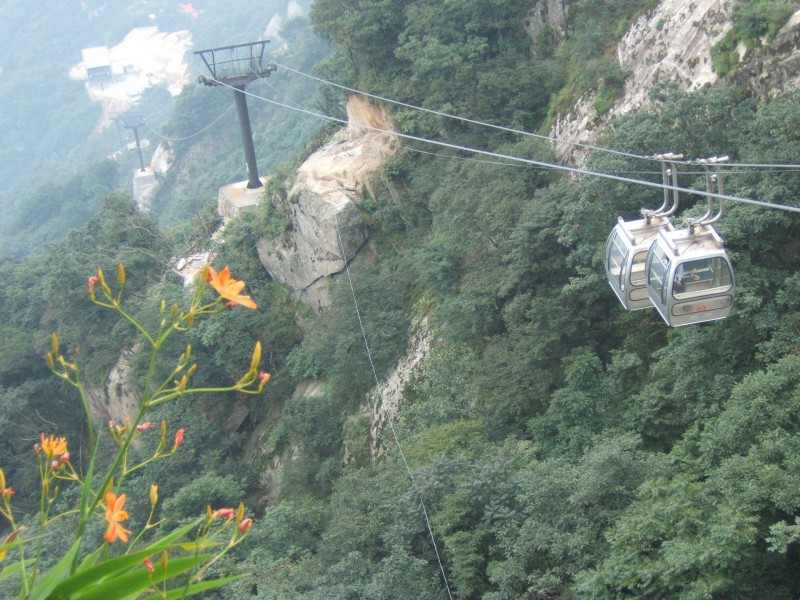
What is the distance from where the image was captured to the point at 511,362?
46.6ft

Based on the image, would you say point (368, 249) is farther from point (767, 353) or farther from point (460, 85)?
point (767, 353)

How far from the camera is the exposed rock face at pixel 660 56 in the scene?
14953mm

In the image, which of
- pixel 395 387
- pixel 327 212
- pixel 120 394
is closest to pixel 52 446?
pixel 395 387

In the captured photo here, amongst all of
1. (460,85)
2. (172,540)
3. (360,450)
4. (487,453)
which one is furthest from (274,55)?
(172,540)

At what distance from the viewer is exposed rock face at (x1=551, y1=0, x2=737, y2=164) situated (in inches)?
589

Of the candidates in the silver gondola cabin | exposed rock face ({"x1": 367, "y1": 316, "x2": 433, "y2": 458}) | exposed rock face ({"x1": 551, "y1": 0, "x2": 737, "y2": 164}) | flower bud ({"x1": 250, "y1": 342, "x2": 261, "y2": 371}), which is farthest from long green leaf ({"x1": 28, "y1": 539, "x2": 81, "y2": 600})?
exposed rock face ({"x1": 367, "y1": 316, "x2": 433, "y2": 458})

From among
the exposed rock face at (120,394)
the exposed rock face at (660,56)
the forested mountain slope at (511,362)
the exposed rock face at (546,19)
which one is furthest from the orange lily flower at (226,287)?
the exposed rock face at (120,394)

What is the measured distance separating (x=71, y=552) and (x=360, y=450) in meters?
15.4

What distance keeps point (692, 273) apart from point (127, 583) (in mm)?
7420

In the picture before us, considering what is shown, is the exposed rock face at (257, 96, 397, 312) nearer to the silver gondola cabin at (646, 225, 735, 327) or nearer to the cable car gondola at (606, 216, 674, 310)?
the cable car gondola at (606, 216, 674, 310)

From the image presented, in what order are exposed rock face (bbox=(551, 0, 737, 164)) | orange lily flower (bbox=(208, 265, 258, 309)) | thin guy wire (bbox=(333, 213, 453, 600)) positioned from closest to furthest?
orange lily flower (bbox=(208, 265, 258, 309))
thin guy wire (bbox=(333, 213, 453, 600))
exposed rock face (bbox=(551, 0, 737, 164))

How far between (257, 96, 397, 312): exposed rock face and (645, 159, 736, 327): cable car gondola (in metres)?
12.4

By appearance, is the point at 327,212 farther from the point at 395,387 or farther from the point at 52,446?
the point at 52,446

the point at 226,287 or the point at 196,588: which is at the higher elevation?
the point at 226,287
